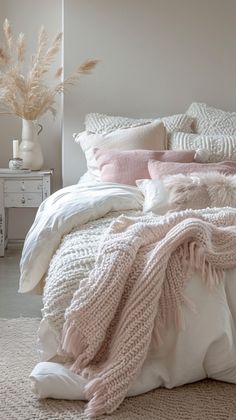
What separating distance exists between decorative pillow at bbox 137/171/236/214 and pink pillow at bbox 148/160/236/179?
28 cm

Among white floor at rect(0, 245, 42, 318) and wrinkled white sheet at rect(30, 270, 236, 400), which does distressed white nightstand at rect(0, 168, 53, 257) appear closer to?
white floor at rect(0, 245, 42, 318)

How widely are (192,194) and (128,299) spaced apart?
91 centimetres

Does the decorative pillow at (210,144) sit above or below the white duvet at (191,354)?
above

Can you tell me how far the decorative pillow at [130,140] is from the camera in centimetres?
365

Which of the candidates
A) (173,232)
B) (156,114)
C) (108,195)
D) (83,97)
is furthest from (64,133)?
(173,232)

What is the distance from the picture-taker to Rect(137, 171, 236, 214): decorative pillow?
2713 mm

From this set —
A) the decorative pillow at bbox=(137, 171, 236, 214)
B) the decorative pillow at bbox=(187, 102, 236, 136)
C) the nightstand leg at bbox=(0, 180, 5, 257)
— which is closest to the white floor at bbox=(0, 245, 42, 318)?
the nightstand leg at bbox=(0, 180, 5, 257)

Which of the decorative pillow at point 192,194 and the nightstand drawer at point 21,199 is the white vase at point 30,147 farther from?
the decorative pillow at point 192,194

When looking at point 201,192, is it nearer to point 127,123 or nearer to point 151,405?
point 151,405

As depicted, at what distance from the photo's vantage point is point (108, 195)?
2752mm

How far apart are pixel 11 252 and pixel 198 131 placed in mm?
1528

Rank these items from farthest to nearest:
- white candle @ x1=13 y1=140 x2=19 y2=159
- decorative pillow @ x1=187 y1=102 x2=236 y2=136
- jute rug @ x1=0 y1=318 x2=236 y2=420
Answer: white candle @ x1=13 y1=140 x2=19 y2=159, decorative pillow @ x1=187 y1=102 x2=236 y2=136, jute rug @ x1=0 y1=318 x2=236 y2=420

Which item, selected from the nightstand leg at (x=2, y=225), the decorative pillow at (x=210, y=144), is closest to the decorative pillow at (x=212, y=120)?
the decorative pillow at (x=210, y=144)

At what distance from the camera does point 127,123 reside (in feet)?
12.9
